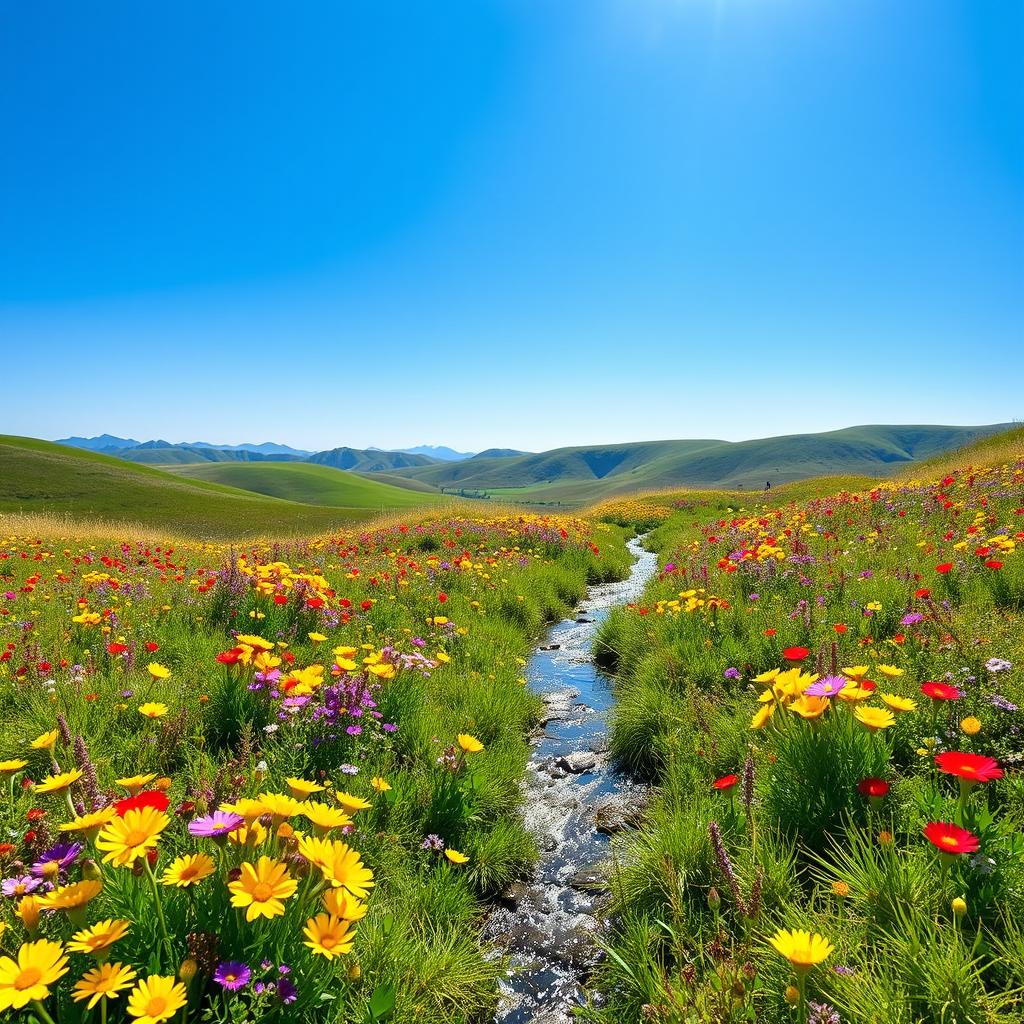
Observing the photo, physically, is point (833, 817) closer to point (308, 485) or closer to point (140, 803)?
point (140, 803)

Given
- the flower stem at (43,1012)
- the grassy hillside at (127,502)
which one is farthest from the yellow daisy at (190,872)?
the grassy hillside at (127,502)

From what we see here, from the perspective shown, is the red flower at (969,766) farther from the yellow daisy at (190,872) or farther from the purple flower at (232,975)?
the yellow daisy at (190,872)

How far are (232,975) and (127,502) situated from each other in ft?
192

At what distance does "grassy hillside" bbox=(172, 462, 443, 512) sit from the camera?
114938 millimetres

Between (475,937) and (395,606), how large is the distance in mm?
5384

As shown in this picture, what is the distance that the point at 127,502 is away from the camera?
49.7 m

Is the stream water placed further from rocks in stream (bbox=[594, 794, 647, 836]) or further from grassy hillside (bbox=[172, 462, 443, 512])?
grassy hillside (bbox=[172, 462, 443, 512])

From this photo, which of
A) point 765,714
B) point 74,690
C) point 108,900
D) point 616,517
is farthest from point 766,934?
point 616,517

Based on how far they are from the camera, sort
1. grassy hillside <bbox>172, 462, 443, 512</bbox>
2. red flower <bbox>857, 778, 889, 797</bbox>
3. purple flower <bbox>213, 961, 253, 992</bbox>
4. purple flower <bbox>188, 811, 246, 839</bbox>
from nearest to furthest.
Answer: purple flower <bbox>213, 961, 253, 992</bbox> < purple flower <bbox>188, 811, 246, 839</bbox> < red flower <bbox>857, 778, 889, 797</bbox> < grassy hillside <bbox>172, 462, 443, 512</bbox>

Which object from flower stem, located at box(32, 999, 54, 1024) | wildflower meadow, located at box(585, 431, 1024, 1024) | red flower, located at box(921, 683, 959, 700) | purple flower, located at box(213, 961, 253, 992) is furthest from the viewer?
red flower, located at box(921, 683, 959, 700)

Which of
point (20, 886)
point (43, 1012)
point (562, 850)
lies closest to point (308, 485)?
point (562, 850)

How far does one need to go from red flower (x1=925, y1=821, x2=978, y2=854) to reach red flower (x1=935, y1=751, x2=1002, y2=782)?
8.0 inches

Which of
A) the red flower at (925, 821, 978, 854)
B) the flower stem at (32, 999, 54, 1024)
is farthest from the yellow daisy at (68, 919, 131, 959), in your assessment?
the red flower at (925, 821, 978, 854)

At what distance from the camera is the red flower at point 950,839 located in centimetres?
198
